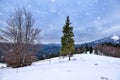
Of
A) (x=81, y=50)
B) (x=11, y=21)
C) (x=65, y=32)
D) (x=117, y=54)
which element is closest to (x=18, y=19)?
(x=11, y=21)

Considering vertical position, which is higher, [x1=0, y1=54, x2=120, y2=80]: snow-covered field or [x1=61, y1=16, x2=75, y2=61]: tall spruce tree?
[x1=61, y1=16, x2=75, y2=61]: tall spruce tree

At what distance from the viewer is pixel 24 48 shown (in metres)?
28.5

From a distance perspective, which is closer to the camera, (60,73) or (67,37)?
(60,73)

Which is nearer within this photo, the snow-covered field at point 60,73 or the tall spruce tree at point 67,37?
the snow-covered field at point 60,73

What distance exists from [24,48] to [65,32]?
20729 mm

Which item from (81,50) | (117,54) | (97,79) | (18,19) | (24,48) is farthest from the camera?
(81,50)

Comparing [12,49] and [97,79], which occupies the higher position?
[12,49]

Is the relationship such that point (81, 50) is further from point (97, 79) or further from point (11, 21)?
point (97, 79)

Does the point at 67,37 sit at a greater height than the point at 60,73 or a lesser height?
greater

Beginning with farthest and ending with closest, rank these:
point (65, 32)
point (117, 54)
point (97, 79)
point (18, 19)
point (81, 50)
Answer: point (81, 50), point (117, 54), point (65, 32), point (18, 19), point (97, 79)

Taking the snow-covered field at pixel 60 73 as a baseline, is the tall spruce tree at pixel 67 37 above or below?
above

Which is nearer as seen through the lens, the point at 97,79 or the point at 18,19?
the point at 97,79

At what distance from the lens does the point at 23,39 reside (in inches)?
1156

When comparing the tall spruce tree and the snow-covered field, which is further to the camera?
the tall spruce tree
